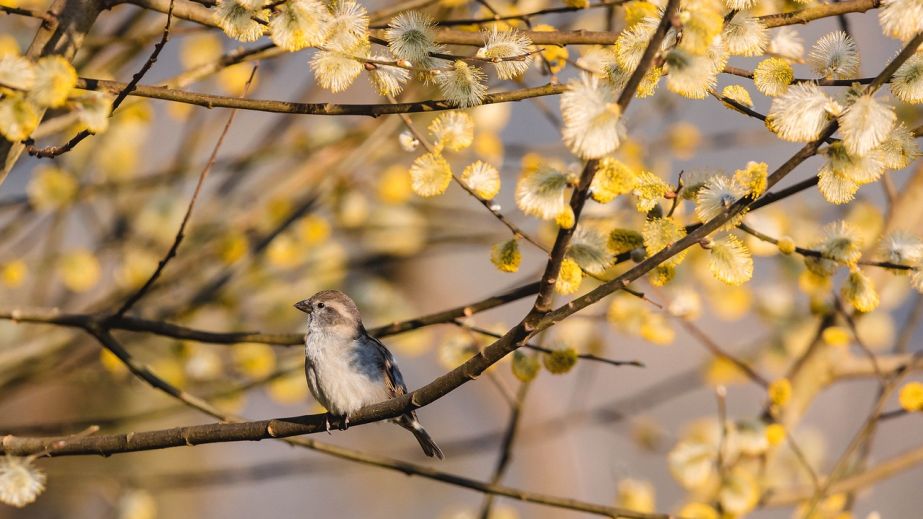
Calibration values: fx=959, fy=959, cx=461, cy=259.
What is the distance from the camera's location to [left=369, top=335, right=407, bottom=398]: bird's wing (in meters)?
3.49

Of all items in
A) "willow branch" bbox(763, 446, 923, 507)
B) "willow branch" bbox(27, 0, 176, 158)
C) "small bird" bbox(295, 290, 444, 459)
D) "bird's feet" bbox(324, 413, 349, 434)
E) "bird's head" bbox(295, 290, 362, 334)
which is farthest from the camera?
"willow branch" bbox(763, 446, 923, 507)

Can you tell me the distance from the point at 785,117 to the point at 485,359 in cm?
77

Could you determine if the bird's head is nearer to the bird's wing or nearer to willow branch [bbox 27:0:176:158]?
the bird's wing

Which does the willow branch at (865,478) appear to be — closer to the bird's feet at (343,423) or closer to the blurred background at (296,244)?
the blurred background at (296,244)

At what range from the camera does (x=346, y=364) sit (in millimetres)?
3271

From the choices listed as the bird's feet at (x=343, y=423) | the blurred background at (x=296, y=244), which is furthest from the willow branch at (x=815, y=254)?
the bird's feet at (x=343, y=423)

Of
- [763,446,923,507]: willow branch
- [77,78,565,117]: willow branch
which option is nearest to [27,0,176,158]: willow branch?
[77,78,565,117]: willow branch

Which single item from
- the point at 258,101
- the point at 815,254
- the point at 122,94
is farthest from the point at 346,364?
the point at 815,254

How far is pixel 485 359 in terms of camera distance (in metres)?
1.96

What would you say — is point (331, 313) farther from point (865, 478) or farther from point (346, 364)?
point (865, 478)

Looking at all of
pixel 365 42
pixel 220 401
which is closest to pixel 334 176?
pixel 220 401

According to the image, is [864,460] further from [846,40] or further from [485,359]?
[485,359]

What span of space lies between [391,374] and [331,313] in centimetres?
31

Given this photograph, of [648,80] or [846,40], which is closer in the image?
[648,80]
